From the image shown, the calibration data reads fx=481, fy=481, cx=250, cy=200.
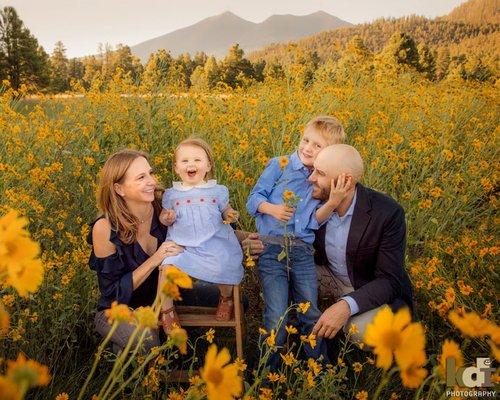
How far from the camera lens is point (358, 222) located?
2.37m

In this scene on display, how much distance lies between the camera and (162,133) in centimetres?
385

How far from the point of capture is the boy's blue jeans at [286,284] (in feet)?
7.75

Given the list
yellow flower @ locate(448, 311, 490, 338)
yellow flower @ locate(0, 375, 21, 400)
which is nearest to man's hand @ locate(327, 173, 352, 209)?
yellow flower @ locate(448, 311, 490, 338)

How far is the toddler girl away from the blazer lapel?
1.81 ft

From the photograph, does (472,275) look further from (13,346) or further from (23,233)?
(23,233)

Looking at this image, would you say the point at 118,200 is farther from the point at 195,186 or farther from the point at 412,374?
the point at 412,374

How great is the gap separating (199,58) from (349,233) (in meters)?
52.6

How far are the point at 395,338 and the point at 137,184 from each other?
67.4 inches

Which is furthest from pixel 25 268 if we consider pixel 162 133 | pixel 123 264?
pixel 162 133

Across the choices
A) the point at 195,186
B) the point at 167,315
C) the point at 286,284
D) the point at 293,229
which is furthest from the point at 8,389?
the point at 293,229

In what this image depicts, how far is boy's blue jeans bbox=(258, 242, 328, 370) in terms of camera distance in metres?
2.36

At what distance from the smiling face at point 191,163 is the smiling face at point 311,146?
0.54 m

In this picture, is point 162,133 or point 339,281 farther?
point 162,133

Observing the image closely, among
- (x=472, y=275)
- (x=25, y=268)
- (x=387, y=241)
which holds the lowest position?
(x=472, y=275)
